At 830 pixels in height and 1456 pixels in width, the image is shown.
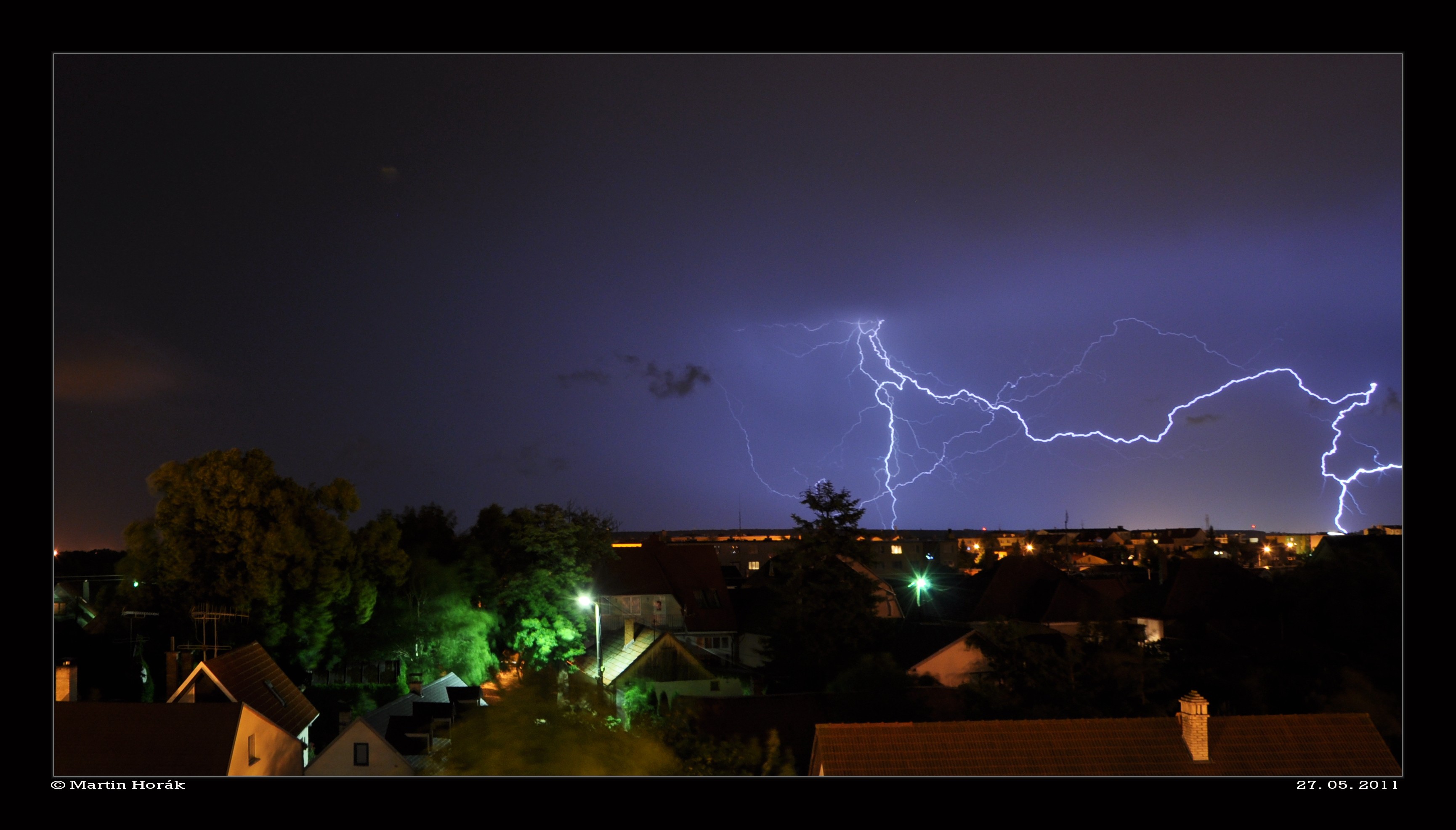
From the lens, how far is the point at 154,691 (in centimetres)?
2794

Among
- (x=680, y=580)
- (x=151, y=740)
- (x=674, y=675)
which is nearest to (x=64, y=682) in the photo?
(x=151, y=740)

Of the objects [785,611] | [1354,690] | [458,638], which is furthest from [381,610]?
[1354,690]

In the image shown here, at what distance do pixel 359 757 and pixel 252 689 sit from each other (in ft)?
10.5

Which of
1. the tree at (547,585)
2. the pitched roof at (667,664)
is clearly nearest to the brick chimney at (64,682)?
the pitched roof at (667,664)

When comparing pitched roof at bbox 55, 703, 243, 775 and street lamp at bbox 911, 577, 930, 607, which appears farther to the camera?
street lamp at bbox 911, 577, 930, 607

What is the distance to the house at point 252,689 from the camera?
65.5 ft

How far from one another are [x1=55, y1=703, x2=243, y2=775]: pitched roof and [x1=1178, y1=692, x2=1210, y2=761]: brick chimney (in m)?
17.8

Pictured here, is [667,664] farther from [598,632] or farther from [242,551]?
[242,551]

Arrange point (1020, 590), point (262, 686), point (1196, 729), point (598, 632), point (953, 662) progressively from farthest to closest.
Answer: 1. point (1020, 590)
2. point (953, 662)
3. point (262, 686)
4. point (598, 632)
5. point (1196, 729)

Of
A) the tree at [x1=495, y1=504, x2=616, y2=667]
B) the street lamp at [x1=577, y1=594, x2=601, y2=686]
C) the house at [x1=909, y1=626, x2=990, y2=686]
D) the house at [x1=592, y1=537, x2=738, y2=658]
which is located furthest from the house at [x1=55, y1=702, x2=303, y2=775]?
the house at [x1=592, y1=537, x2=738, y2=658]

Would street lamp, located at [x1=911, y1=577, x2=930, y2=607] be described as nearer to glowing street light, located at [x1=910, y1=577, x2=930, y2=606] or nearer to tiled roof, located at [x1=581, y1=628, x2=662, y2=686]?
glowing street light, located at [x1=910, y1=577, x2=930, y2=606]

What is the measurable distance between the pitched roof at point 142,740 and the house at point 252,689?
0.91 metres

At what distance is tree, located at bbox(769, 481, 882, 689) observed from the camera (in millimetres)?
30984

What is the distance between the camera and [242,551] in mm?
27750
